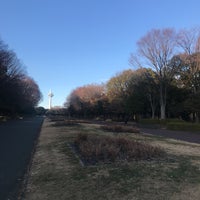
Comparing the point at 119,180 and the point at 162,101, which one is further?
the point at 162,101

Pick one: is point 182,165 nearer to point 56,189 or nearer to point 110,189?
point 110,189

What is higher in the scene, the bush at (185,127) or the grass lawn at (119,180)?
the bush at (185,127)

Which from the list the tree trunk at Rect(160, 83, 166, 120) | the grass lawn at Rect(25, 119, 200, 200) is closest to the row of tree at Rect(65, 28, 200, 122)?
the tree trunk at Rect(160, 83, 166, 120)

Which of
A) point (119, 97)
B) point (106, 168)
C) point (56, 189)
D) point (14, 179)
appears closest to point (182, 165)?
point (106, 168)

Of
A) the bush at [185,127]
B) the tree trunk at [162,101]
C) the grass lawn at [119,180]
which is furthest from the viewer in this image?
the tree trunk at [162,101]

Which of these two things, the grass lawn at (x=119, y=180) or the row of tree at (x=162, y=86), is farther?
the row of tree at (x=162, y=86)

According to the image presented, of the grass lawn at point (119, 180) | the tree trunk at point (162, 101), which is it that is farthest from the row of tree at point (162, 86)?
the grass lawn at point (119, 180)

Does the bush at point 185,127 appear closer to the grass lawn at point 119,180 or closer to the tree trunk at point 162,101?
the tree trunk at point 162,101

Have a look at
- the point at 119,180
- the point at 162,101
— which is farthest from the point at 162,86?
the point at 119,180

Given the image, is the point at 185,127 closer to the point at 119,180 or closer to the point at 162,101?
the point at 162,101

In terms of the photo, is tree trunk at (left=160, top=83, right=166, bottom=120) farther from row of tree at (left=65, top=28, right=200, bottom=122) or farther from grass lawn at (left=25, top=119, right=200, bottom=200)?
grass lawn at (left=25, top=119, right=200, bottom=200)

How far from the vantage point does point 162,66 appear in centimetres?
5506

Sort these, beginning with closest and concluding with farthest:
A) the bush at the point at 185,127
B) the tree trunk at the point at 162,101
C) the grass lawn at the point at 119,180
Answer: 1. the grass lawn at the point at 119,180
2. the bush at the point at 185,127
3. the tree trunk at the point at 162,101

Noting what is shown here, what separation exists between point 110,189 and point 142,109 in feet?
217
